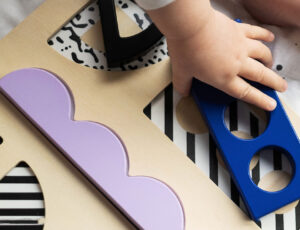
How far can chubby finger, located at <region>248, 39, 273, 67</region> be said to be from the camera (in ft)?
1.88

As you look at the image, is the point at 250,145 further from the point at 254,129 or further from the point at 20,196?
the point at 20,196

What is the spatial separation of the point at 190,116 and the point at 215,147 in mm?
47

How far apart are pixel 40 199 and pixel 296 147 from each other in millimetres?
297

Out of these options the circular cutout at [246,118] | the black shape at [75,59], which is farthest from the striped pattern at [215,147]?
the black shape at [75,59]

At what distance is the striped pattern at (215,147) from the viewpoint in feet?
1.87

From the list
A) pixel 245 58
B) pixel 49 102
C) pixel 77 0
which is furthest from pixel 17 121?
pixel 245 58

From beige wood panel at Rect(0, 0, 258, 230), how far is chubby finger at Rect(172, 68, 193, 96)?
0.06 ft

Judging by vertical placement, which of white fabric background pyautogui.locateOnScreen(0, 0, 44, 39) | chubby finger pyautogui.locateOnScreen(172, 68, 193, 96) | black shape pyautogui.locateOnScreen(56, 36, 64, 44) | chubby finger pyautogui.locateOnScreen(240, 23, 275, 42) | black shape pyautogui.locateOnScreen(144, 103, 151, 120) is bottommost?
black shape pyautogui.locateOnScreen(144, 103, 151, 120)

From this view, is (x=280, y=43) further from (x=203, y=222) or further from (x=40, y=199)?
(x=40, y=199)

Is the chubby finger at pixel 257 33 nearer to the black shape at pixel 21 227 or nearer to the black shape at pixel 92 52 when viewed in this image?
the black shape at pixel 92 52

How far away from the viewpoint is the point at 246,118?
60cm

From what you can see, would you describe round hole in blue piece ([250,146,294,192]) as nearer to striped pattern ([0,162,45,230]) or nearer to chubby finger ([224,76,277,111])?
chubby finger ([224,76,277,111])

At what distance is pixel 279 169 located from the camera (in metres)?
0.58

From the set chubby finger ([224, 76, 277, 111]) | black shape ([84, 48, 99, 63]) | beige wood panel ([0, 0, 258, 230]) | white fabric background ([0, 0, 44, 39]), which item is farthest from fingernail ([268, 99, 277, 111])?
white fabric background ([0, 0, 44, 39])
